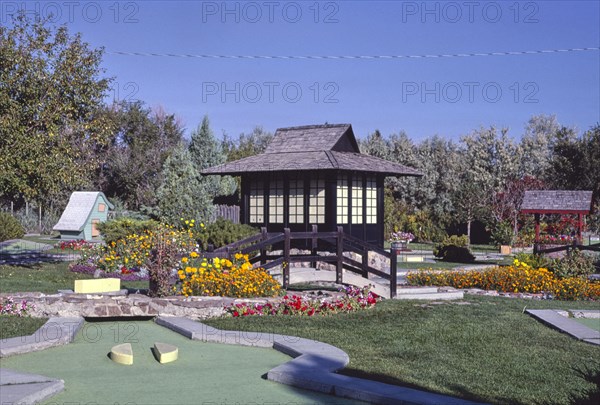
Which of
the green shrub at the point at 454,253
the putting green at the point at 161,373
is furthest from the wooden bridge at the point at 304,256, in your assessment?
the green shrub at the point at 454,253

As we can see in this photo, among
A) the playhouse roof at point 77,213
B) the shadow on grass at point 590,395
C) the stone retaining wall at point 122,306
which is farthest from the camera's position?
the playhouse roof at point 77,213

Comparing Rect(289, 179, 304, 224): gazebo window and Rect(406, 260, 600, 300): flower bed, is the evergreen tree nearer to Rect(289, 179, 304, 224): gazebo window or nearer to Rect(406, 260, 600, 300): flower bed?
Rect(289, 179, 304, 224): gazebo window

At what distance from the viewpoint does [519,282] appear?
1684 cm

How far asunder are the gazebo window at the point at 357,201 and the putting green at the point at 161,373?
1501cm

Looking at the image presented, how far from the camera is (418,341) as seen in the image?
A: 978 cm

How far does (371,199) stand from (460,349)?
626 inches

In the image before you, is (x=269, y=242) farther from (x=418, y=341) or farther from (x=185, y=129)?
(x=185, y=129)

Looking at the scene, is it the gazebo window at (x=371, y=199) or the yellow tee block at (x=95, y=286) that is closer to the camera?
the yellow tee block at (x=95, y=286)

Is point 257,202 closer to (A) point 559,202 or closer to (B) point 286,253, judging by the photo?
(B) point 286,253

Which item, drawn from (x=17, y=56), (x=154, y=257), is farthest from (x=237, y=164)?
(x=154, y=257)

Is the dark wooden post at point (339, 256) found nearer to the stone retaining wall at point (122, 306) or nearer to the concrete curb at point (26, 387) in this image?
the stone retaining wall at point (122, 306)

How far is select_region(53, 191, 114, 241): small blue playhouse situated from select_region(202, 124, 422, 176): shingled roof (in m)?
12.6

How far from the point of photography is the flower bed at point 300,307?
11633 mm

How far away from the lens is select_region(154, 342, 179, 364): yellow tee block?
781 centimetres
